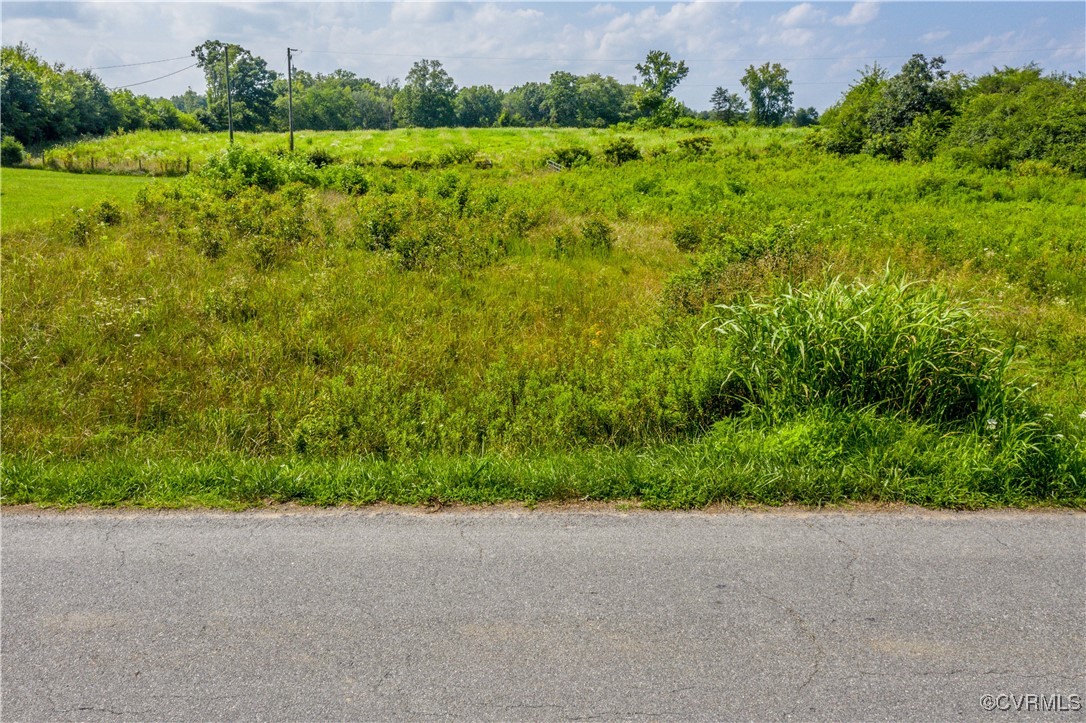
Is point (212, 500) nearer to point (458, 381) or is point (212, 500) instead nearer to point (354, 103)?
point (458, 381)

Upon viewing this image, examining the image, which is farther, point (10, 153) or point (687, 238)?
point (10, 153)

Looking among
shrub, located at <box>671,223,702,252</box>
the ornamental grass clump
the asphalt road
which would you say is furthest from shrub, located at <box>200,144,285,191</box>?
the ornamental grass clump

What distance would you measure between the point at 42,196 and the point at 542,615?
64.1 ft

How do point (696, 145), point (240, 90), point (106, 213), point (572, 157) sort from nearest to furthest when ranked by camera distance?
point (106, 213) < point (572, 157) < point (696, 145) < point (240, 90)

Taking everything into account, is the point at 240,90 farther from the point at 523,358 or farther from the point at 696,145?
the point at 523,358

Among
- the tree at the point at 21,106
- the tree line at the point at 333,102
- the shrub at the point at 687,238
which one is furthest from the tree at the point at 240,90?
the shrub at the point at 687,238

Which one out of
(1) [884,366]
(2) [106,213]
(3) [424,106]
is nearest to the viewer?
(1) [884,366]

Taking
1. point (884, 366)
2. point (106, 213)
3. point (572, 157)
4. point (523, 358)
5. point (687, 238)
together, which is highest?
point (572, 157)

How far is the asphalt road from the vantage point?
2.46 meters

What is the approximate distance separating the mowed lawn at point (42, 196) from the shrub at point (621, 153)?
16663 mm

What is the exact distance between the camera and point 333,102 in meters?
106

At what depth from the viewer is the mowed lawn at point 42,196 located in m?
13.0

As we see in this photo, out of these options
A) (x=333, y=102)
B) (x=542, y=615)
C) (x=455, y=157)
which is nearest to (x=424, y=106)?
(x=333, y=102)

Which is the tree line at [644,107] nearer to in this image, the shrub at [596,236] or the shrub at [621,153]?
the shrub at [621,153]
